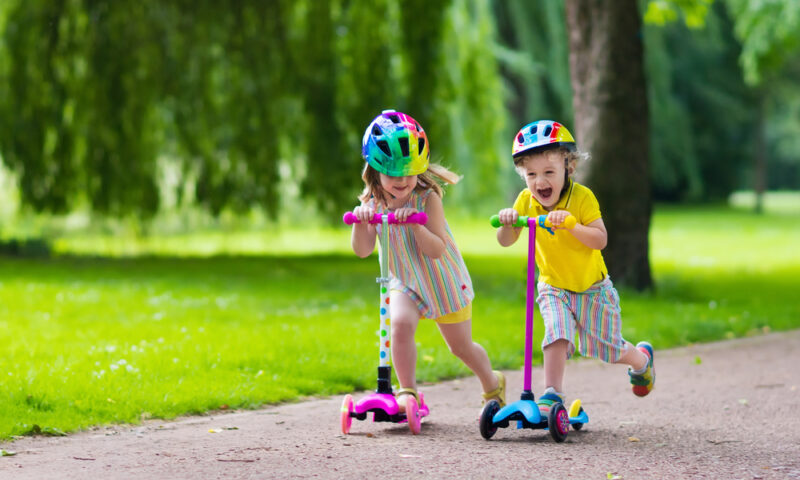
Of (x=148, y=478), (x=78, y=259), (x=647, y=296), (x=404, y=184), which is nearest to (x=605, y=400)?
(x=404, y=184)

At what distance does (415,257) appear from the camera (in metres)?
5.22

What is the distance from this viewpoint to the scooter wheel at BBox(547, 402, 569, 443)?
191 inches

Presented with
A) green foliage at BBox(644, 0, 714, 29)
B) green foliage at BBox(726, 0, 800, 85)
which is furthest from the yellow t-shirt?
green foliage at BBox(726, 0, 800, 85)

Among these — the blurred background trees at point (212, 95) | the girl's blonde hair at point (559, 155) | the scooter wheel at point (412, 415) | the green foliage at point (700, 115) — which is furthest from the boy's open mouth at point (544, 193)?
the green foliage at point (700, 115)

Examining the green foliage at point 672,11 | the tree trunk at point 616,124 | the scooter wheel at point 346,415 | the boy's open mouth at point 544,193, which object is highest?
the green foliage at point 672,11

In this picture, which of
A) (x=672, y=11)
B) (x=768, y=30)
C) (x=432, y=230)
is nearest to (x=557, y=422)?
(x=432, y=230)

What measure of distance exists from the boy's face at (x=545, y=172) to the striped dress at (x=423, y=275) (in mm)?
486

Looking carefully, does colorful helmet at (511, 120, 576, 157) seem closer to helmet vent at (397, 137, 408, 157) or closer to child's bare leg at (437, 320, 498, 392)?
helmet vent at (397, 137, 408, 157)

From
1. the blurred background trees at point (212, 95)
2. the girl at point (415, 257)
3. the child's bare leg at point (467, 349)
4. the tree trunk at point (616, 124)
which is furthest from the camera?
the blurred background trees at point (212, 95)

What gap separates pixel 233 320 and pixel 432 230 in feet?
14.1

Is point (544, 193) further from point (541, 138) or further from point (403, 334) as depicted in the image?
point (403, 334)

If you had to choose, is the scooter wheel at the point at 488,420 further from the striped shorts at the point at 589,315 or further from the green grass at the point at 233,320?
the green grass at the point at 233,320

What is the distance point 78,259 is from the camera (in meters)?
14.5

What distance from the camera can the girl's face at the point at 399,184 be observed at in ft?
16.7
